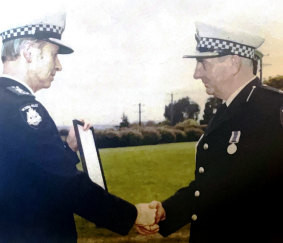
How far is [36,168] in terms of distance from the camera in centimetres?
321

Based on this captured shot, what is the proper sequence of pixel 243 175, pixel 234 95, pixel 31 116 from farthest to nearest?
1. pixel 234 95
2. pixel 243 175
3. pixel 31 116

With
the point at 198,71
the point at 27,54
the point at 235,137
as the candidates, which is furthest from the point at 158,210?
the point at 27,54

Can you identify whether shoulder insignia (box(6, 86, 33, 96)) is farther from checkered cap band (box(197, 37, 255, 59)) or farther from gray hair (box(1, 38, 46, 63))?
checkered cap band (box(197, 37, 255, 59))

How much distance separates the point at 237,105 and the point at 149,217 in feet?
3.38

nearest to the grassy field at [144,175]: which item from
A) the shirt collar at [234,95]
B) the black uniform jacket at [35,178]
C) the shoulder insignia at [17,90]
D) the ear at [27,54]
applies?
the black uniform jacket at [35,178]

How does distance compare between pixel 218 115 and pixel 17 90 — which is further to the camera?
pixel 218 115

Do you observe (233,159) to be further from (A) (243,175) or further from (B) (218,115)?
(B) (218,115)

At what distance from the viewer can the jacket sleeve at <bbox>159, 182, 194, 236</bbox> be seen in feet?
11.3

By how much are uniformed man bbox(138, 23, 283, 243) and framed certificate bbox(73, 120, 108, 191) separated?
450 mm

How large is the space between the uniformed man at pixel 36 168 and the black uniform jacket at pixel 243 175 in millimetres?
554

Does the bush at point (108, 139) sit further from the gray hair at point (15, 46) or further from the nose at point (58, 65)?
the gray hair at point (15, 46)

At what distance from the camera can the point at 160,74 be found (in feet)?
11.6

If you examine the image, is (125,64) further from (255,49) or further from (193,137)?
(255,49)

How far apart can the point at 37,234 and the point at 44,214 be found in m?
0.15
